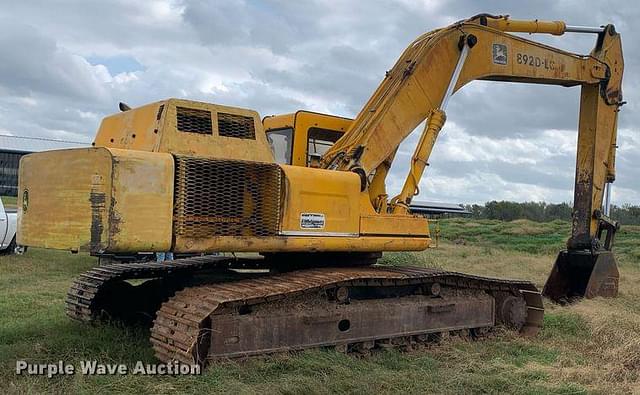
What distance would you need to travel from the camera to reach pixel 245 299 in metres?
6.29

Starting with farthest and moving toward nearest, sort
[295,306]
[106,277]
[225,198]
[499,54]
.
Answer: [499,54]
[106,277]
[295,306]
[225,198]

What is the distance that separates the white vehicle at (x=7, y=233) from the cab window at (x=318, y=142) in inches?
440

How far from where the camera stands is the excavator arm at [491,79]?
27.1 feet

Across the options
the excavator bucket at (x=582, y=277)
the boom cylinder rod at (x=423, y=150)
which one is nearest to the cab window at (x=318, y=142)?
the boom cylinder rod at (x=423, y=150)

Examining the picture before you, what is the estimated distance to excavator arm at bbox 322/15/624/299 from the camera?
8.25 metres

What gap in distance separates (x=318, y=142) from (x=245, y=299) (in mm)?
2747

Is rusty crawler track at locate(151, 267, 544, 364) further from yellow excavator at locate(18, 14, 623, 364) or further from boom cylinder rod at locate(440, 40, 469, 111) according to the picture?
boom cylinder rod at locate(440, 40, 469, 111)

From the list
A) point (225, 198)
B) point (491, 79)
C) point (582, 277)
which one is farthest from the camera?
point (582, 277)

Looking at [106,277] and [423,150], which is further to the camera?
[423,150]

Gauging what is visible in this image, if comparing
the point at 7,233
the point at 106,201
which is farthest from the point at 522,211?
the point at 106,201

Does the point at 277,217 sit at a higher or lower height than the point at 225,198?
lower

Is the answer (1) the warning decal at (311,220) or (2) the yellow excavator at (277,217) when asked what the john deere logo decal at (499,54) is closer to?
(2) the yellow excavator at (277,217)

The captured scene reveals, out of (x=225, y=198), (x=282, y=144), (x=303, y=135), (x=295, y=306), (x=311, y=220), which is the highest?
(x=303, y=135)

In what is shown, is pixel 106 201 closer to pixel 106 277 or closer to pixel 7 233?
pixel 106 277
